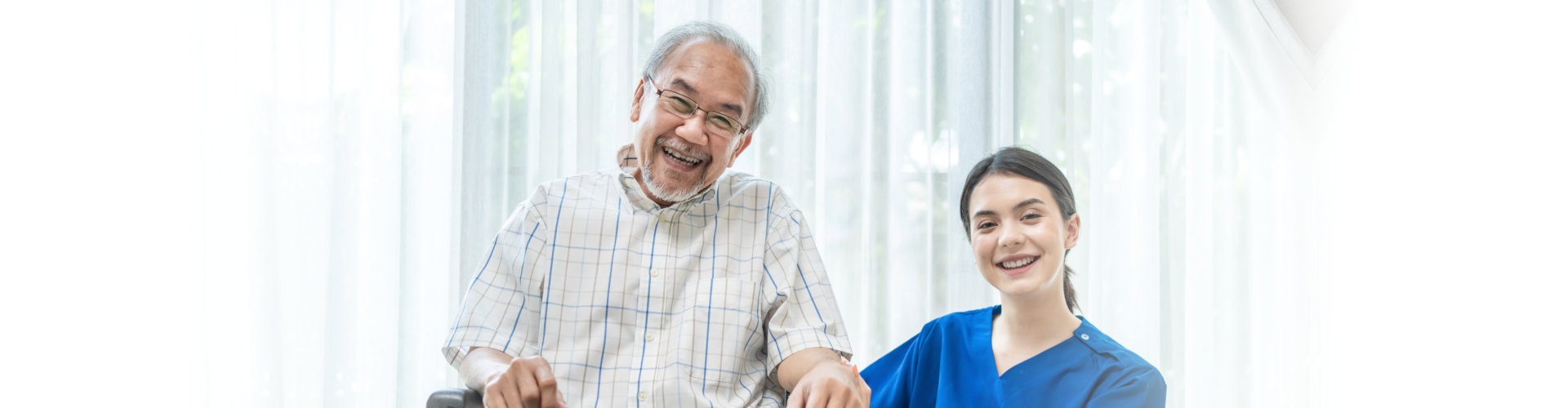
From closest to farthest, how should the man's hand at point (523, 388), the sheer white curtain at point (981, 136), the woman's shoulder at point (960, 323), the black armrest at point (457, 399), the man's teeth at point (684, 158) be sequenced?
the man's hand at point (523, 388) < the black armrest at point (457, 399) < the man's teeth at point (684, 158) < the woman's shoulder at point (960, 323) < the sheer white curtain at point (981, 136)

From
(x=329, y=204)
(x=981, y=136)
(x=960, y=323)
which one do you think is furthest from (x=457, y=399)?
(x=981, y=136)

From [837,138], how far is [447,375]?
114 cm

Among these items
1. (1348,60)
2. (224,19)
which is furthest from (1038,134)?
(224,19)

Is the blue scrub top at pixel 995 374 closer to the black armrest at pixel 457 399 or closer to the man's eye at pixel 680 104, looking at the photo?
the man's eye at pixel 680 104

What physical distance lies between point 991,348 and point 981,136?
875mm

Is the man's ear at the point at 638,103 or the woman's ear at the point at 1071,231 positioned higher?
the man's ear at the point at 638,103

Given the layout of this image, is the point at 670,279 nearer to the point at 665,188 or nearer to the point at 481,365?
the point at 665,188

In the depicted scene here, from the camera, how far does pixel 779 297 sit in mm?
1489

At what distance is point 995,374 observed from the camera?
148 centimetres

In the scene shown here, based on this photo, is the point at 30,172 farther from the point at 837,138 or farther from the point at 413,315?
the point at 837,138

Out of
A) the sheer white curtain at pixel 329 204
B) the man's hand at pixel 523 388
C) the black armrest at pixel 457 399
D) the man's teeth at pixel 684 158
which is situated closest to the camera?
the man's hand at pixel 523 388

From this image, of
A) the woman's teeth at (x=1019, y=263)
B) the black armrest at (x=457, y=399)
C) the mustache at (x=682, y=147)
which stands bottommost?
the black armrest at (x=457, y=399)

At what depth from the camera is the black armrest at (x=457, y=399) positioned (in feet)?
4.38

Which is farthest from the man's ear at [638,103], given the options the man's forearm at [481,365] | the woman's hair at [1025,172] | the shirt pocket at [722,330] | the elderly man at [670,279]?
the woman's hair at [1025,172]
